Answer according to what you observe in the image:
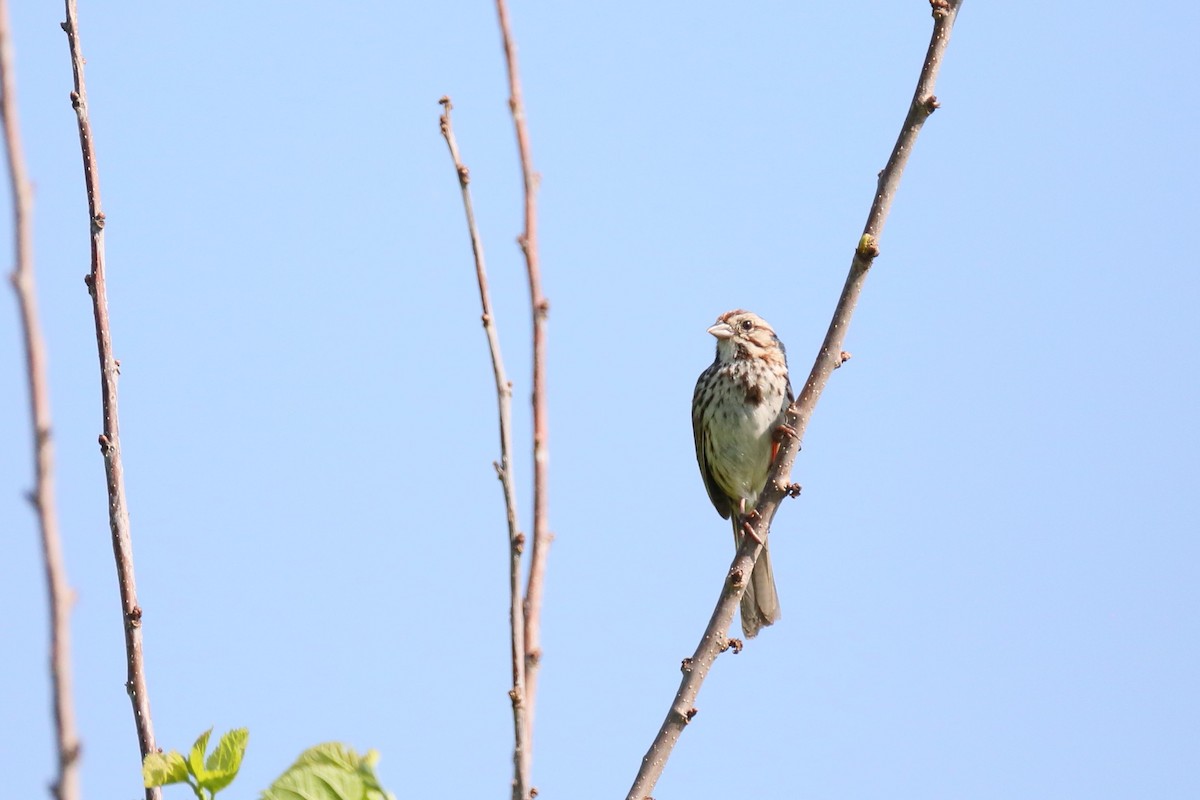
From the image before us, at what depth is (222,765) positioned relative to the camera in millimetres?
2793

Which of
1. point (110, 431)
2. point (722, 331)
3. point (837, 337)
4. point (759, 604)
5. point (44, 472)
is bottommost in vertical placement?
point (44, 472)

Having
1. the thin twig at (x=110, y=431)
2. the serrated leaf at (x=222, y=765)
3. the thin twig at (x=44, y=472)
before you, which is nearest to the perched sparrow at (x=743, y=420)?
the thin twig at (x=110, y=431)

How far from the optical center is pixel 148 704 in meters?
3.40

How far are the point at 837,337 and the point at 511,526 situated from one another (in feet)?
6.38

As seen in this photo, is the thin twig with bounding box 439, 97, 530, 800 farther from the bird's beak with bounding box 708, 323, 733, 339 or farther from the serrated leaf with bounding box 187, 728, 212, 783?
the bird's beak with bounding box 708, 323, 733, 339

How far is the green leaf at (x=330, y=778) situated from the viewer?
2541 mm

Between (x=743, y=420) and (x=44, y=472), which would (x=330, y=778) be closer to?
(x=44, y=472)

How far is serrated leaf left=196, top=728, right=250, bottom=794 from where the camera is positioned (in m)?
2.78

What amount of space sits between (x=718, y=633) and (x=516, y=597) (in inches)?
66.8

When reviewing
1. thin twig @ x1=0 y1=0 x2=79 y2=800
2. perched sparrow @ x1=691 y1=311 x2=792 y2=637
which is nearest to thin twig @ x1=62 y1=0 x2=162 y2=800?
thin twig @ x1=0 y1=0 x2=79 y2=800

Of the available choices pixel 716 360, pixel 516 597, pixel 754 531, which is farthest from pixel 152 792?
pixel 716 360

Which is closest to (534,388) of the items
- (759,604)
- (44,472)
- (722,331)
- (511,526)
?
(511,526)

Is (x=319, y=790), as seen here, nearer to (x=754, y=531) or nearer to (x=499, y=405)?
(x=499, y=405)

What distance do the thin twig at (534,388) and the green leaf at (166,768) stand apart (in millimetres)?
890
